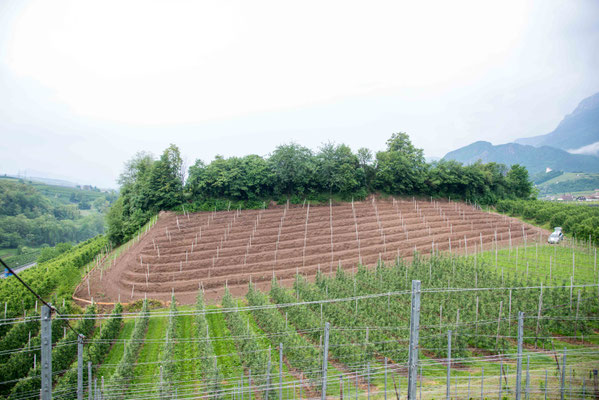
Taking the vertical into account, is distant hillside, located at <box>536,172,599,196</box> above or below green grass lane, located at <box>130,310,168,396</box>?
above

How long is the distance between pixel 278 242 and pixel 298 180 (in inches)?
439

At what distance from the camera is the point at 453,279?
2244 cm

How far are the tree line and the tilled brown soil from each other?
2.40m

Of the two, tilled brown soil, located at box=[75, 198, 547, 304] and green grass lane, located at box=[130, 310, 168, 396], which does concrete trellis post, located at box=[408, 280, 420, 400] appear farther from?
tilled brown soil, located at box=[75, 198, 547, 304]

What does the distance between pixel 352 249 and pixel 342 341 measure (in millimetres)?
17725

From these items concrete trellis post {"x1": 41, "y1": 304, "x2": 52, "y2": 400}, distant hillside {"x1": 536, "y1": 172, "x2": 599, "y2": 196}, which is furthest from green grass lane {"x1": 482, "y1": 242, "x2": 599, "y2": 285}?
distant hillside {"x1": 536, "y1": 172, "x2": 599, "y2": 196}

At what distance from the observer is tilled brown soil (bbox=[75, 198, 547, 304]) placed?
27578mm

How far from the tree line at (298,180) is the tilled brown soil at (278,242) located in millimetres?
2399

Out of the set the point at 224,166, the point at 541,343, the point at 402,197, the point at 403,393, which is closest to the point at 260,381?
the point at 403,393

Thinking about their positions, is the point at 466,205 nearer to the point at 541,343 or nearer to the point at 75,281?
the point at 541,343

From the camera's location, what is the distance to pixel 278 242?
3359 centimetres

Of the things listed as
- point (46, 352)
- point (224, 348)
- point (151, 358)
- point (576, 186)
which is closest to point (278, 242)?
point (224, 348)

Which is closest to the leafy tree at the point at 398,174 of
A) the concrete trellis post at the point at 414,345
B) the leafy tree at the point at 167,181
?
the leafy tree at the point at 167,181

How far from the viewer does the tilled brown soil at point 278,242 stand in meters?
27.6
